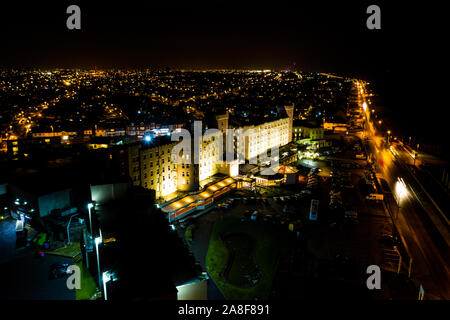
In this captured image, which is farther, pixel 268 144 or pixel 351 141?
pixel 351 141

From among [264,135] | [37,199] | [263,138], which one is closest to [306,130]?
[264,135]

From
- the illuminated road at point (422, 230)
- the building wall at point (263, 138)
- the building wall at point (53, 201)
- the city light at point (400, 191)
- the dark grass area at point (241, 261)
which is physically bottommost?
the dark grass area at point (241, 261)

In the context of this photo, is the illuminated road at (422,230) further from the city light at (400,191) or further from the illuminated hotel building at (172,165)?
the illuminated hotel building at (172,165)

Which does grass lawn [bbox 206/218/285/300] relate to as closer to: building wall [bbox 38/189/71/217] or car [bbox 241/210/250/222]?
car [bbox 241/210/250/222]

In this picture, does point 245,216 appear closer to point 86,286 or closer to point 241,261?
point 241,261

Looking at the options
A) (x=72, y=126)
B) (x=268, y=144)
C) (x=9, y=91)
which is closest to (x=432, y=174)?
(x=268, y=144)

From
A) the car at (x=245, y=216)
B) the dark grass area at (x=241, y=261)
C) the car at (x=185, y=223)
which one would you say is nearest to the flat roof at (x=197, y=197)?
the car at (x=185, y=223)
